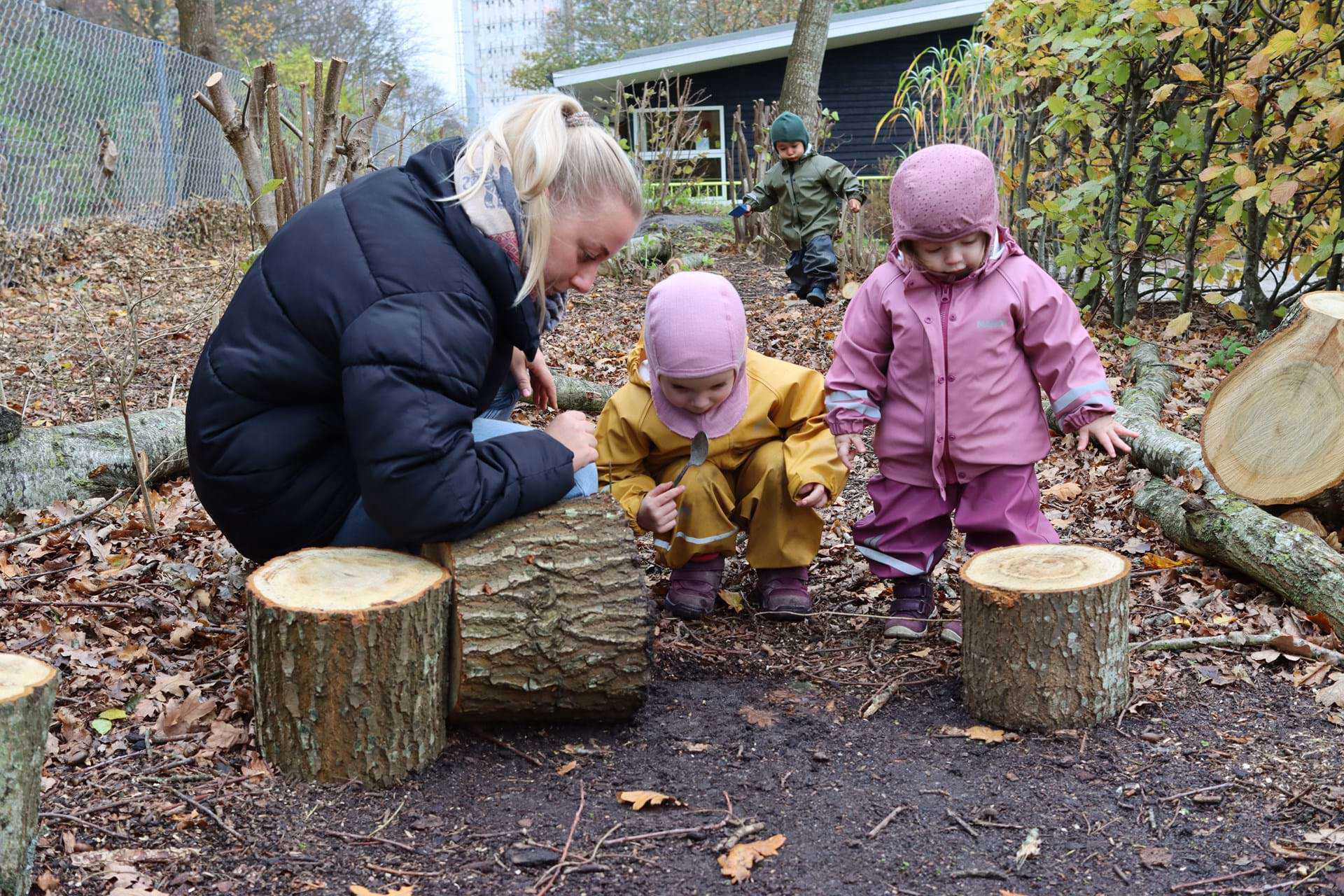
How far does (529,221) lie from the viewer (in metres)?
2.31

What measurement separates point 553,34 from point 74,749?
147 feet

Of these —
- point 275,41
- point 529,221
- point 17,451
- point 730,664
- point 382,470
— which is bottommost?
point 730,664

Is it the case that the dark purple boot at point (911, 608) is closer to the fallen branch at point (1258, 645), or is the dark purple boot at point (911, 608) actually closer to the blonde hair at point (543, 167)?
the fallen branch at point (1258, 645)

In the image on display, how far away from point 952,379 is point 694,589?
1.03m

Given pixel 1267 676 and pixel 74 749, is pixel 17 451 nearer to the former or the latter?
pixel 74 749

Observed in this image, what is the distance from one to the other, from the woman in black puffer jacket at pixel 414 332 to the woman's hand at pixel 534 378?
2.02 ft

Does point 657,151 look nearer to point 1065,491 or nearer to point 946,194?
point 1065,491

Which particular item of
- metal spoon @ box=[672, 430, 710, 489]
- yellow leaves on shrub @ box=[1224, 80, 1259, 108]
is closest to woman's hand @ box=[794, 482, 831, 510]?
metal spoon @ box=[672, 430, 710, 489]

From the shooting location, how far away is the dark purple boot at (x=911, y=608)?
10.5 ft

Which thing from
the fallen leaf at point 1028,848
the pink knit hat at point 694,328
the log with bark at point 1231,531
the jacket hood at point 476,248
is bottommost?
the fallen leaf at point 1028,848

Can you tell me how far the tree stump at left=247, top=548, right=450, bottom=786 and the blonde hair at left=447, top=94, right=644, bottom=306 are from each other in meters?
0.73

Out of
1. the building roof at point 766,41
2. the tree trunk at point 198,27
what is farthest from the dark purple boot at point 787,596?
the building roof at point 766,41

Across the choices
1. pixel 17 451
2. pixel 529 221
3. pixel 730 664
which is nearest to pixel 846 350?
pixel 730 664

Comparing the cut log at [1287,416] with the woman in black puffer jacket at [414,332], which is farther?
the cut log at [1287,416]
